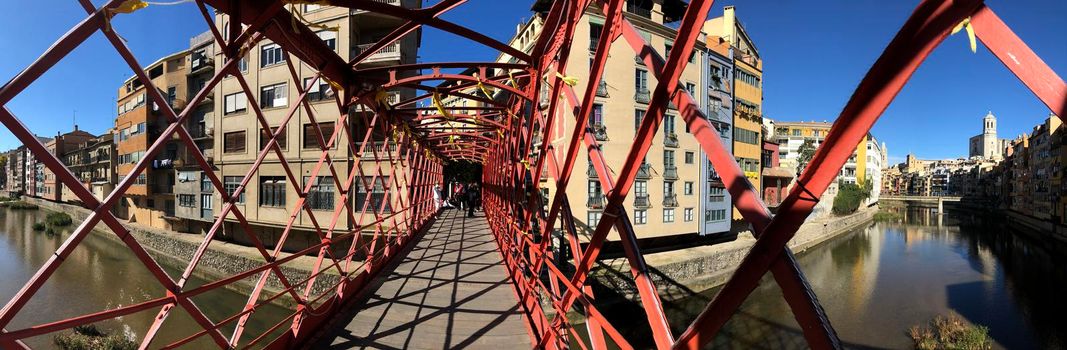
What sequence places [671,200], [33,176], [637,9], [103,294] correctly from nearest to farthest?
1. [671,200]
2. [103,294]
3. [637,9]
4. [33,176]

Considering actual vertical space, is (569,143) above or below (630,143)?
below

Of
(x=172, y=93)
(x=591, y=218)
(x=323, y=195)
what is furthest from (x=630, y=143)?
(x=172, y=93)

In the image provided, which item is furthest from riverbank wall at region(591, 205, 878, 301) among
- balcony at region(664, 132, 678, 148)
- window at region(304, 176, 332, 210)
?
window at region(304, 176, 332, 210)

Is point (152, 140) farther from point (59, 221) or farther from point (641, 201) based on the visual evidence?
point (641, 201)

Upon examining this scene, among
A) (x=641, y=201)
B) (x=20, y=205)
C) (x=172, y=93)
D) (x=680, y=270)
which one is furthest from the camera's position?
(x=20, y=205)

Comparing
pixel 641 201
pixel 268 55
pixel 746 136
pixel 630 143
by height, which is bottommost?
pixel 641 201

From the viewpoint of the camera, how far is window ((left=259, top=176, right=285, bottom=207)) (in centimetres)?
1716

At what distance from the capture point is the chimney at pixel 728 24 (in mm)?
21984

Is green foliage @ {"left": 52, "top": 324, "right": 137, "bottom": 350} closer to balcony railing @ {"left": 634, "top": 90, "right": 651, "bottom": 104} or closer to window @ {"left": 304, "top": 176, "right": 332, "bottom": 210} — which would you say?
window @ {"left": 304, "top": 176, "right": 332, "bottom": 210}

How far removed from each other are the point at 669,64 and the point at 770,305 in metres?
19.9

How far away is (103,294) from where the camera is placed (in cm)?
1797

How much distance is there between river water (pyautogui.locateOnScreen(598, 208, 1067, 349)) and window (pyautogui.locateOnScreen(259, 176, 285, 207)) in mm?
15208

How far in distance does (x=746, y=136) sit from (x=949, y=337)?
399 inches

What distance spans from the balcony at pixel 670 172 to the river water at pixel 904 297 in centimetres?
544
